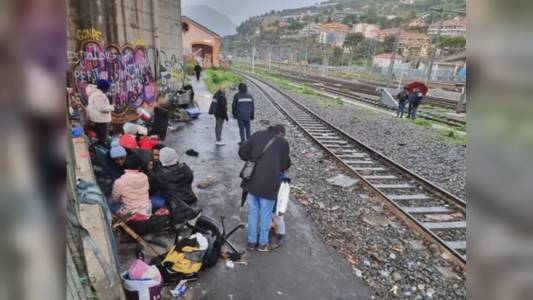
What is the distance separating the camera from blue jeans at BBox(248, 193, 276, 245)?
14.8ft

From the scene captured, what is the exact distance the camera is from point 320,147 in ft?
32.9

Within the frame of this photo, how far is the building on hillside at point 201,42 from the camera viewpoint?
39.8m

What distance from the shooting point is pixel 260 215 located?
4.65 m

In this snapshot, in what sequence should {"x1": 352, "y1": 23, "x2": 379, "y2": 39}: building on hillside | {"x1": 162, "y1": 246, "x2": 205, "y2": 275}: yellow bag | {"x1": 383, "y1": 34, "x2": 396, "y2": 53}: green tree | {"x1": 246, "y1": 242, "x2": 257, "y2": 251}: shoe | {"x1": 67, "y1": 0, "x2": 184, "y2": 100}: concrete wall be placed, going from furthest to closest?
1. {"x1": 352, "y1": 23, "x2": 379, "y2": 39}: building on hillside
2. {"x1": 383, "y1": 34, "x2": 396, "y2": 53}: green tree
3. {"x1": 67, "y1": 0, "x2": 184, "y2": 100}: concrete wall
4. {"x1": 246, "y1": 242, "x2": 257, "y2": 251}: shoe
5. {"x1": 162, "y1": 246, "x2": 205, "y2": 275}: yellow bag

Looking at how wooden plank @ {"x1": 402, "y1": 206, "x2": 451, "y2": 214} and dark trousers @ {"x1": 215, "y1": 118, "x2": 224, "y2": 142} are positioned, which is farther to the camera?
dark trousers @ {"x1": 215, "y1": 118, "x2": 224, "y2": 142}

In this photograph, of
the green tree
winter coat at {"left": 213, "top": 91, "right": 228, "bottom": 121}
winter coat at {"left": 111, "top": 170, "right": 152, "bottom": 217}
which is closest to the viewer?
winter coat at {"left": 111, "top": 170, "right": 152, "bottom": 217}

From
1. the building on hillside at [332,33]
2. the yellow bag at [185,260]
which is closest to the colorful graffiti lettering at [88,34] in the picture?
the yellow bag at [185,260]

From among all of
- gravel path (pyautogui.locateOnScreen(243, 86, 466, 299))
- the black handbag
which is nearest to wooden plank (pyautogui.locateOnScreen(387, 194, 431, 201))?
gravel path (pyautogui.locateOnScreen(243, 86, 466, 299))

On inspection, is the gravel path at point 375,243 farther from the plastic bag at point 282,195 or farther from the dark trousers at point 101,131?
the dark trousers at point 101,131

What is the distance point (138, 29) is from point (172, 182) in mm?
7547

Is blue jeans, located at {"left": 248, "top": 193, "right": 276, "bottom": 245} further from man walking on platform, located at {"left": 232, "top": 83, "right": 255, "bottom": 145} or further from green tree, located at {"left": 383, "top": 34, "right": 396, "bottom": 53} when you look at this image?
green tree, located at {"left": 383, "top": 34, "right": 396, "bottom": 53}

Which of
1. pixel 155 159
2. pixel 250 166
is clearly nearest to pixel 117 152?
pixel 155 159

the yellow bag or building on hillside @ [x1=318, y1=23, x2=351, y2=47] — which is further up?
building on hillside @ [x1=318, y1=23, x2=351, y2=47]

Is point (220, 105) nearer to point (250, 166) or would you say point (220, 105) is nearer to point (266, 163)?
point (250, 166)
